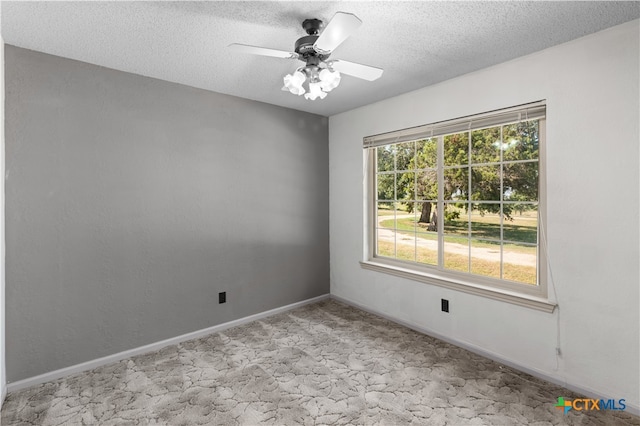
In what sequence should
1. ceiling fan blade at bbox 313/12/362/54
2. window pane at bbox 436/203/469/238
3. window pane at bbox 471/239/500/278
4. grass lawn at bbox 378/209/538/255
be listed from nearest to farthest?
ceiling fan blade at bbox 313/12/362/54 → grass lawn at bbox 378/209/538/255 → window pane at bbox 471/239/500/278 → window pane at bbox 436/203/469/238

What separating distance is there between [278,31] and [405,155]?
2023mm

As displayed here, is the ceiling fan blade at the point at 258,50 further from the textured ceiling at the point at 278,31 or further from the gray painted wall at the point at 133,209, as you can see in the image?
the gray painted wall at the point at 133,209

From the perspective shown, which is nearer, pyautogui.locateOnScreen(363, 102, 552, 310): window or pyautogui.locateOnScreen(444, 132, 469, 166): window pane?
pyautogui.locateOnScreen(363, 102, 552, 310): window

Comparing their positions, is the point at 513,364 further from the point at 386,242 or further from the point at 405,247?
the point at 386,242

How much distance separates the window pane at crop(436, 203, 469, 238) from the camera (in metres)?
3.15

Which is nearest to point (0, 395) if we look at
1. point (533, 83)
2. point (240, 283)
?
point (240, 283)

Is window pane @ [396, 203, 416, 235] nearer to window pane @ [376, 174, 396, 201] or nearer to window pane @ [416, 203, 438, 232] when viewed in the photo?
window pane @ [416, 203, 438, 232]

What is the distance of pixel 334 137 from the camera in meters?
4.31

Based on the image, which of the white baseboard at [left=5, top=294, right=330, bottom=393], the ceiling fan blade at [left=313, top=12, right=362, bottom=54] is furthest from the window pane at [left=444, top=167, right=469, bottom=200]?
the white baseboard at [left=5, top=294, right=330, bottom=393]

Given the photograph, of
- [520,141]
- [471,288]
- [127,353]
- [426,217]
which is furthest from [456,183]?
[127,353]

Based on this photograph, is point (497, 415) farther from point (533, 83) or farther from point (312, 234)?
point (312, 234)

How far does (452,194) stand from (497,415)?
190 centimetres

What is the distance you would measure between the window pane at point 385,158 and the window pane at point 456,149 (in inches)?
26.4

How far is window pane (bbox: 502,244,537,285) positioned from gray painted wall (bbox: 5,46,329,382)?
2.23 meters
